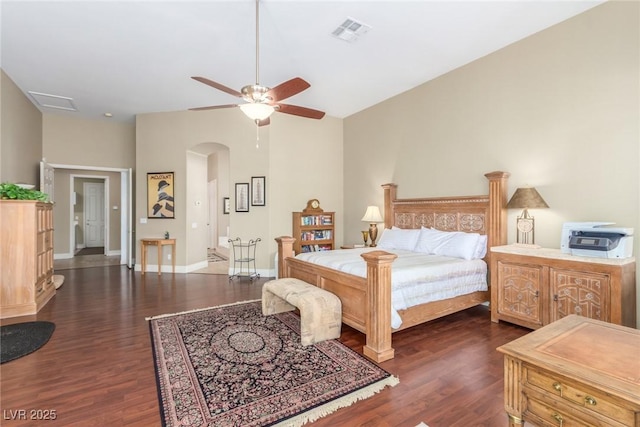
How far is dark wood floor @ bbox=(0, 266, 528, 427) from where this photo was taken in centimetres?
197

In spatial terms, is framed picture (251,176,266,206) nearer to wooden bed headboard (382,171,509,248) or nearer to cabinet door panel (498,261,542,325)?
wooden bed headboard (382,171,509,248)

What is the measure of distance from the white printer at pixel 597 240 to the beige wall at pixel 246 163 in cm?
451

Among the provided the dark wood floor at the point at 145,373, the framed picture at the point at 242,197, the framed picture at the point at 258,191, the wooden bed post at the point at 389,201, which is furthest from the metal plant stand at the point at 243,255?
the wooden bed post at the point at 389,201

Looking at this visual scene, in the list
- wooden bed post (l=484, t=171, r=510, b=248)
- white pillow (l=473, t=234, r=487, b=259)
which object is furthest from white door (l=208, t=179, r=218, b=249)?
wooden bed post (l=484, t=171, r=510, b=248)

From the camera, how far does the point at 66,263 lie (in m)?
7.41

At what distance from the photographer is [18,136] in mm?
5238

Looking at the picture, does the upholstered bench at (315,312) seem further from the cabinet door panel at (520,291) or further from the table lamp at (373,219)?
the table lamp at (373,219)

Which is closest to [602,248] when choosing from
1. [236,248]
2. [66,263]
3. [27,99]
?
[236,248]

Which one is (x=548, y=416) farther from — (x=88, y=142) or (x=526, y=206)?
(x=88, y=142)

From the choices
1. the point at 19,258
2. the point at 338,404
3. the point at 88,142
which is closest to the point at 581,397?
the point at 338,404

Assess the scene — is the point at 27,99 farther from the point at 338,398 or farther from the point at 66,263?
the point at 338,398

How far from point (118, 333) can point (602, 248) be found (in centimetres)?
490

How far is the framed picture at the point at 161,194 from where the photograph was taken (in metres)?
6.51

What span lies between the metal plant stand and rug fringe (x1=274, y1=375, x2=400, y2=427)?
167 inches
